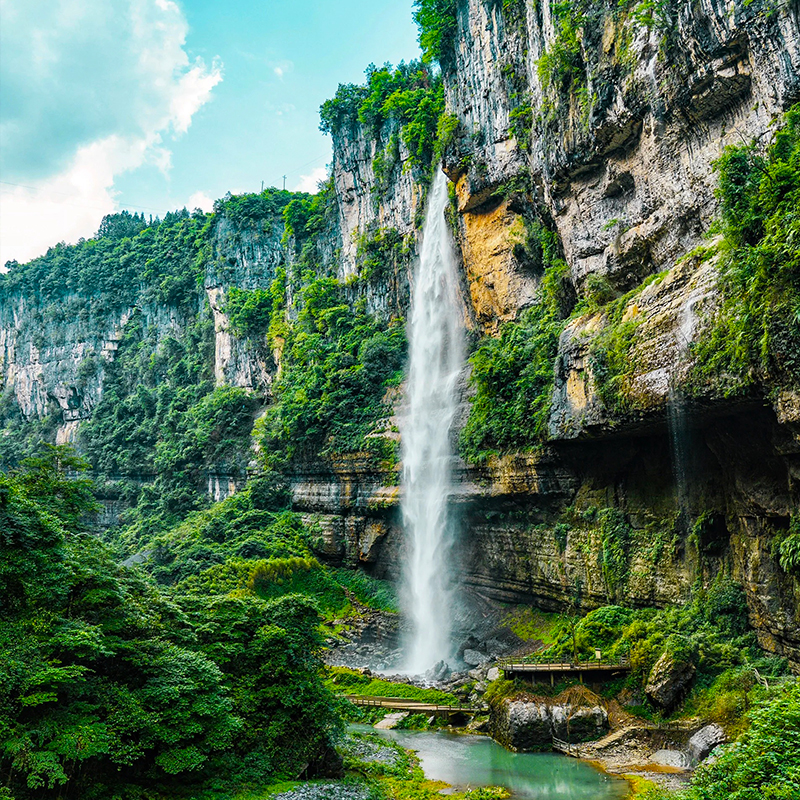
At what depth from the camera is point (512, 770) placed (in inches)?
564

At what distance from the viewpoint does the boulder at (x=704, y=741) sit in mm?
12859

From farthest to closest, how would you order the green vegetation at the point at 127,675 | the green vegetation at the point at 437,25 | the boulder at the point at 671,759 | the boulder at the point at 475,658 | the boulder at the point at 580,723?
the green vegetation at the point at 437,25 → the boulder at the point at 475,658 → the boulder at the point at 580,723 → the boulder at the point at 671,759 → the green vegetation at the point at 127,675

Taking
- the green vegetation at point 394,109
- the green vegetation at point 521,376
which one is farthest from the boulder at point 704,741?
the green vegetation at point 394,109

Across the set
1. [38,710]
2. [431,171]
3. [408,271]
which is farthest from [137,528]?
[38,710]

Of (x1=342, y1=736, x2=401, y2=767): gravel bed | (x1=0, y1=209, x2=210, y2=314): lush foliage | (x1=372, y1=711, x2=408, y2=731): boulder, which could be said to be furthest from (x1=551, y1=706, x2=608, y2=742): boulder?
(x1=0, y1=209, x2=210, y2=314): lush foliage

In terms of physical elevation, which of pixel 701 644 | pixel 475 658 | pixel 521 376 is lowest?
pixel 475 658

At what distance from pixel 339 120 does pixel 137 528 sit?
101 feet

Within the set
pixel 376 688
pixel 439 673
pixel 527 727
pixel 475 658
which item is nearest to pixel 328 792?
pixel 527 727

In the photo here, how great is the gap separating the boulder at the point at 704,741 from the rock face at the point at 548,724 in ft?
8.23

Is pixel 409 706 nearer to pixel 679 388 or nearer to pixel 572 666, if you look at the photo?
pixel 572 666

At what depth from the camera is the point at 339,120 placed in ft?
149

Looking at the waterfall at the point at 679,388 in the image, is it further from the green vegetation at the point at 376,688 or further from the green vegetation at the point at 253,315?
the green vegetation at the point at 253,315

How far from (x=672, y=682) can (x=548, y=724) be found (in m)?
3.03

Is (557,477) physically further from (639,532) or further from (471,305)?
(471,305)
